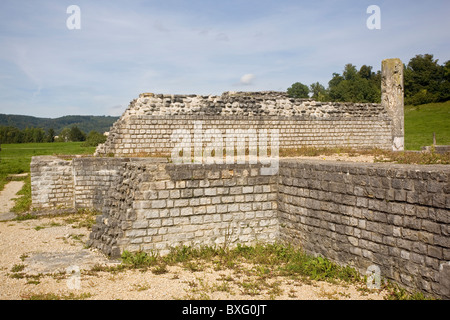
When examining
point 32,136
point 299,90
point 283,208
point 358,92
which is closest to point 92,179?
point 283,208

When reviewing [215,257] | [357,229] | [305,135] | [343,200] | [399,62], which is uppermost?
[399,62]

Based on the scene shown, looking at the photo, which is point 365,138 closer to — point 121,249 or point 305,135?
point 305,135

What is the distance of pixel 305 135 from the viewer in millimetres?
20672

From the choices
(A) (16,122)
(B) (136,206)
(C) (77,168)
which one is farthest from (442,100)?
(A) (16,122)

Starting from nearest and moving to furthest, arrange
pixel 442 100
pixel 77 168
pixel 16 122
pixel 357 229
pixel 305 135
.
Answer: pixel 357 229 < pixel 77 168 < pixel 305 135 < pixel 442 100 < pixel 16 122

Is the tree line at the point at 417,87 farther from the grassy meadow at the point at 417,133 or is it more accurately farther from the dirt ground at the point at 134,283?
the dirt ground at the point at 134,283

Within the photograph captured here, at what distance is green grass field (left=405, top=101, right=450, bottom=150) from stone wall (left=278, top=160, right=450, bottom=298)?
25.1 metres

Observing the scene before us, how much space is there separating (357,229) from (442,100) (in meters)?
48.0

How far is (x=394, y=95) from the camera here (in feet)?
72.5

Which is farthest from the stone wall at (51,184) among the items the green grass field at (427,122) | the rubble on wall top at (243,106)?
the green grass field at (427,122)

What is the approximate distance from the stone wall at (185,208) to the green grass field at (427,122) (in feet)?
81.8

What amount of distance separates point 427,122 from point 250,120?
2778 centimetres

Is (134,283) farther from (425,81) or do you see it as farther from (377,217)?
(425,81)
